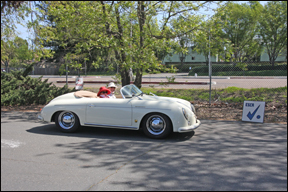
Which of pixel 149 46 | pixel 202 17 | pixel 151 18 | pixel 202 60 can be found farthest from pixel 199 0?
pixel 202 60

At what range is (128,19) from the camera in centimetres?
988

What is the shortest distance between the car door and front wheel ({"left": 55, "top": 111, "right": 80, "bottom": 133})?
38cm

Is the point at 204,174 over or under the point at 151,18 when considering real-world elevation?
under

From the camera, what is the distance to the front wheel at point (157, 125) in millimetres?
5715

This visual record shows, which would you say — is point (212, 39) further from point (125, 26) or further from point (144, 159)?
point (144, 159)

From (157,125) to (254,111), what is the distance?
352 cm

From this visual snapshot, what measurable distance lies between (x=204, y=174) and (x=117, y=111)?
108 inches

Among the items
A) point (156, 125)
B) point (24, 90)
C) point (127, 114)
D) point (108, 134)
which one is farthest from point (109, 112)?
point (24, 90)

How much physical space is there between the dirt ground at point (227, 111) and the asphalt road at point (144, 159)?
125cm

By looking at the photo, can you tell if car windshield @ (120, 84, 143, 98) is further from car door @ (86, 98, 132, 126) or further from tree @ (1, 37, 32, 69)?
tree @ (1, 37, 32, 69)

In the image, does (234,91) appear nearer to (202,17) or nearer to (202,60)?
(202,17)

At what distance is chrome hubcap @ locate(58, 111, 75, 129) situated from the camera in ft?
20.7

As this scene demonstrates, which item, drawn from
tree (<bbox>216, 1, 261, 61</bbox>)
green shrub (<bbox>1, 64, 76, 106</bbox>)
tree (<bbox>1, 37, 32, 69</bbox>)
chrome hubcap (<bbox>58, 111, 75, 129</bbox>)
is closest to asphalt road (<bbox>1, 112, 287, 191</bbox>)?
chrome hubcap (<bbox>58, 111, 75, 129</bbox>)

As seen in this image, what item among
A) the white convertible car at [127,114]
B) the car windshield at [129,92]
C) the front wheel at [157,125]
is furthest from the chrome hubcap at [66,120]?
the front wheel at [157,125]
